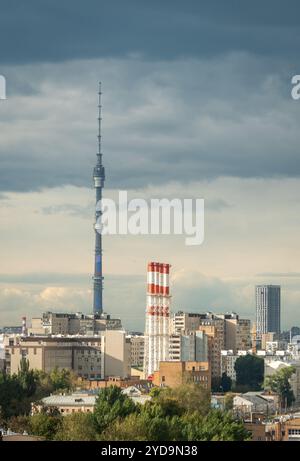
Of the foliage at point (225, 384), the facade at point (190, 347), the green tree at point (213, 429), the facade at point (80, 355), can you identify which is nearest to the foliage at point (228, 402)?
the green tree at point (213, 429)

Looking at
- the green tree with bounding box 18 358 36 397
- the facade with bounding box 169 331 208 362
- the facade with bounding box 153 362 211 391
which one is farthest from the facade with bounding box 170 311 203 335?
the green tree with bounding box 18 358 36 397

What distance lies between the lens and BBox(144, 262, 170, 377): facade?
230 ft

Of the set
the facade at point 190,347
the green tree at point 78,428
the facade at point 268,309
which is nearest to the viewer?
the green tree at point 78,428

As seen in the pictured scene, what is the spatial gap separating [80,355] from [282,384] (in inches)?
382

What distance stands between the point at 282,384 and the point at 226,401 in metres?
23.4

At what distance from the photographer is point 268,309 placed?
172 meters

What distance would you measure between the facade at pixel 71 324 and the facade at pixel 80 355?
21.4 meters

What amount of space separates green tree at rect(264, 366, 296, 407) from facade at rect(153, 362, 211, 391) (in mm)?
9674

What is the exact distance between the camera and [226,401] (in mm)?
55469

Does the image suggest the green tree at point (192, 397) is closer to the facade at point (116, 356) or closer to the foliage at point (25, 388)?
the foliage at point (25, 388)

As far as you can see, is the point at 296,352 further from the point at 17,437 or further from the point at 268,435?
the point at 17,437

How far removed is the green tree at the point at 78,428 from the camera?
32906mm

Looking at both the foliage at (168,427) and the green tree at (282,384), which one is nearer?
the foliage at (168,427)
